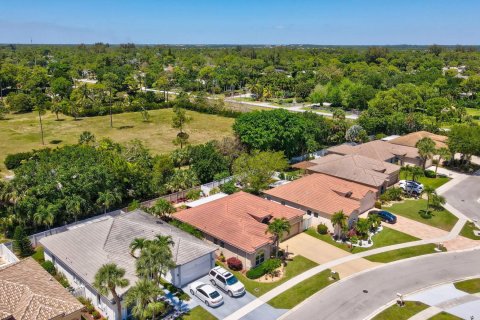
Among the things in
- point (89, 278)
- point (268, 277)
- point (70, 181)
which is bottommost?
point (268, 277)

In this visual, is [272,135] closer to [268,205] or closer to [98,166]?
[268,205]

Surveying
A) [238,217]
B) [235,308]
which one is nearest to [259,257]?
[238,217]

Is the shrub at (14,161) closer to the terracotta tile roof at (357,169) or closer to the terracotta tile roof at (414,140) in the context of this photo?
the terracotta tile roof at (357,169)

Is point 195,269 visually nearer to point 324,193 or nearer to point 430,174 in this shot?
point 324,193

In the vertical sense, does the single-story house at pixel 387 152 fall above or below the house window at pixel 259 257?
above

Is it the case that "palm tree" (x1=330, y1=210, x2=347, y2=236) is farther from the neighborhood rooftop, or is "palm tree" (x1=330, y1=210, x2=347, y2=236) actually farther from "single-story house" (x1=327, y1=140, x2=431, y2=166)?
"single-story house" (x1=327, y1=140, x2=431, y2=166)

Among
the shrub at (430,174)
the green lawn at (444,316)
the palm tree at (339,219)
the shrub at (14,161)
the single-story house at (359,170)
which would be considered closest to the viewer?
the green lawn at (444,316)

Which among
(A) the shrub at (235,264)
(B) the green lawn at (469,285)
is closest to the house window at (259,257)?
(A) the shrub at (235,264)

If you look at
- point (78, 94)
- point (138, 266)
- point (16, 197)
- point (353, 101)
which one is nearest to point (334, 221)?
point (138, 266)
